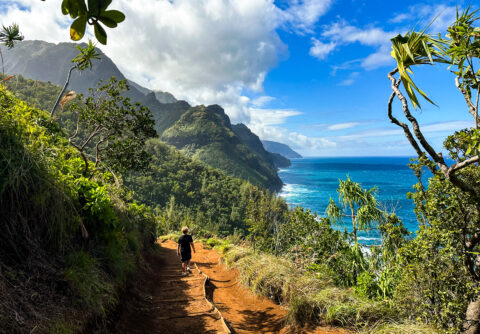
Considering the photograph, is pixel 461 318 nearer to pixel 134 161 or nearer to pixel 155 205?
pixel 134 161

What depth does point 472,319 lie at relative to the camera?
2766 mm

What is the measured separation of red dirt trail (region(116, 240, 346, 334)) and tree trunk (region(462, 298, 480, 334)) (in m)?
1.65

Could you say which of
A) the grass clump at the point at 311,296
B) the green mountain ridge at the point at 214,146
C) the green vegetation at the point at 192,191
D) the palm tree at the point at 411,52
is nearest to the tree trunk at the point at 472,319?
the grass clump at the point at 311,296

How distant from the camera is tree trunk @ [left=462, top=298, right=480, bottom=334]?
107 inches

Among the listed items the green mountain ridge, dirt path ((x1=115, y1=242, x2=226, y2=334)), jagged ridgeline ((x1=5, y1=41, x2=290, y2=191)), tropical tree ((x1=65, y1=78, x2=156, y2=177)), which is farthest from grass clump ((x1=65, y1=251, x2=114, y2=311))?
the green mountain ridge

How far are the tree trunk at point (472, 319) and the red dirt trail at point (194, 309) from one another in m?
1.65

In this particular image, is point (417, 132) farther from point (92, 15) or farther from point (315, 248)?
point (315, 248)

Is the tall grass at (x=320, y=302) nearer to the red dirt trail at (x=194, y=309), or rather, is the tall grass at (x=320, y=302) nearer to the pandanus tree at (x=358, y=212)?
the red dirt trail at (x=194, y=309)

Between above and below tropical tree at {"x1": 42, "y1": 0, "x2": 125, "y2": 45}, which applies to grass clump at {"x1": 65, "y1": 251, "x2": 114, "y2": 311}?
below

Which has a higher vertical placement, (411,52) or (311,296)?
(411,52)

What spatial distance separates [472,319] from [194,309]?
14.0 feet

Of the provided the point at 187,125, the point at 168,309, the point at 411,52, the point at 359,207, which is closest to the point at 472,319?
the point at 411,52

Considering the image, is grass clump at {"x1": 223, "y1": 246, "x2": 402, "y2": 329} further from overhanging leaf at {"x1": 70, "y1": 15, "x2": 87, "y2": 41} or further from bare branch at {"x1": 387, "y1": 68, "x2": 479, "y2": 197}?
overhanging leaf at {"x1": 70, "y1": 15, "x2": 87, "y2": 41}

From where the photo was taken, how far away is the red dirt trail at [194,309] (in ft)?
13.1
